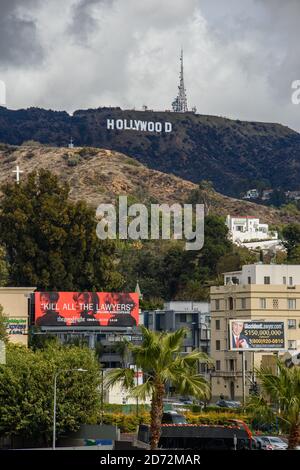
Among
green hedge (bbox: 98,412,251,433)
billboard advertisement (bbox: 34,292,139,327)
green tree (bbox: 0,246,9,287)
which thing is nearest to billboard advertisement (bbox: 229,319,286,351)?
billboard advertisement (bbox: 34,292,139,327)

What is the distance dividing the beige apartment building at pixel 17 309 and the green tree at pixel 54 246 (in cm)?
1986

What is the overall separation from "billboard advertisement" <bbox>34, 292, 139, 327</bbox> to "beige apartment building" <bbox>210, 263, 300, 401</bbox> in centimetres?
1159

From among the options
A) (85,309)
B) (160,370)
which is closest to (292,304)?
(85,309)

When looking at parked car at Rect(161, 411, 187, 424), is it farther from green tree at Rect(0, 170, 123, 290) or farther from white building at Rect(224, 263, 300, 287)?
green tree at Rect(0, 170, 123, 290)

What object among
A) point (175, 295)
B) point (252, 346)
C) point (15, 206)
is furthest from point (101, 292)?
point (175, 295)

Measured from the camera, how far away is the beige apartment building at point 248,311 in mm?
131875

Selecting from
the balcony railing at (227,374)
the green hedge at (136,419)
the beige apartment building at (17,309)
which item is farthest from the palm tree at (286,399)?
the beige apartment building at (17,309)

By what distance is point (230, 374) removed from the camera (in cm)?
13212

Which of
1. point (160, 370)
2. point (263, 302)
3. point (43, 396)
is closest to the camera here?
point (160, 370)

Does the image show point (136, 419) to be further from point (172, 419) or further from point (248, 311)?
point (248, 311)

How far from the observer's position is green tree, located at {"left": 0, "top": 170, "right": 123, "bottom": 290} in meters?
158

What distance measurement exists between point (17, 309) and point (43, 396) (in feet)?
162

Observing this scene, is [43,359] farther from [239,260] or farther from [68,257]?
[239,260]

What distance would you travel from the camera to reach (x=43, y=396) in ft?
285
